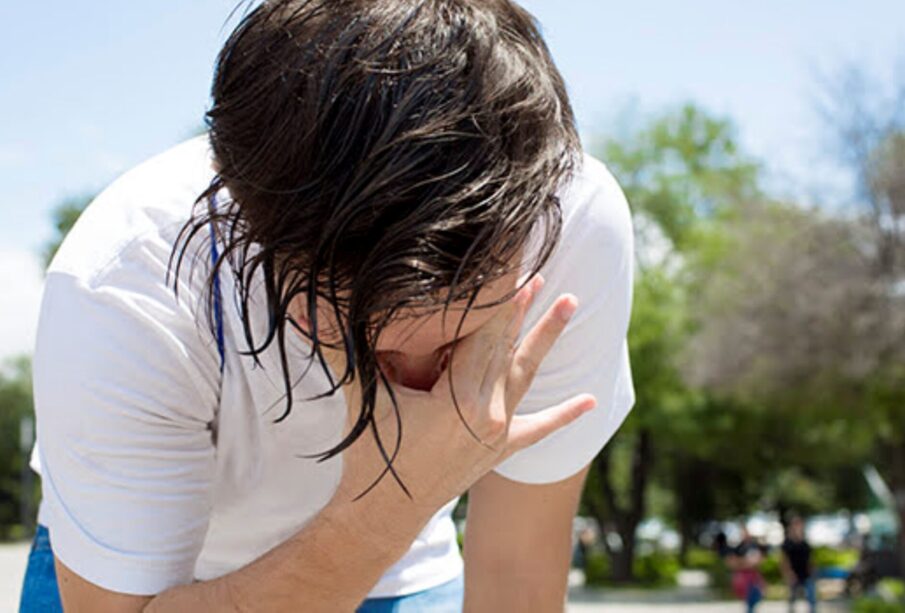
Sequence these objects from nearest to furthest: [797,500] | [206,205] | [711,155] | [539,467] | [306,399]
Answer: [206,205]
[306,399]
[539,467]
[711,155]
[797,500]

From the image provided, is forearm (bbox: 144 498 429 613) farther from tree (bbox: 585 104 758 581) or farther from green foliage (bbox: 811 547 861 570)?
green foliage (bbox: 811 547 861 570)

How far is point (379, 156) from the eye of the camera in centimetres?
139

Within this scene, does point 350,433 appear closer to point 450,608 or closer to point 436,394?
point 436,394

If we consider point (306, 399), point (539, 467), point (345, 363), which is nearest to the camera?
point (345, 363)

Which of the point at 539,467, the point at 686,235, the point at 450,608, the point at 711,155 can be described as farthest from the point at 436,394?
the point at 711,155

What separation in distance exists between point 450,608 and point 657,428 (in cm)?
2565

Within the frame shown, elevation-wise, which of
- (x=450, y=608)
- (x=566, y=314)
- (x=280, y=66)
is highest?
(x=280, y=66)

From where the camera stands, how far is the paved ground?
20.7 meters

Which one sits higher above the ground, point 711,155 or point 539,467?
point 711,155

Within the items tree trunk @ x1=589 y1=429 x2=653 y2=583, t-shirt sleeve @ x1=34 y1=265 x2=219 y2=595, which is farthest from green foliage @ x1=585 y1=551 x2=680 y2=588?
t-shirt sleeve @ x1=34 y1=265 x2=219 y2=595

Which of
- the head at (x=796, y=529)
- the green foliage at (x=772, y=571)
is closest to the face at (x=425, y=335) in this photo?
the head at (x=796, y=529)

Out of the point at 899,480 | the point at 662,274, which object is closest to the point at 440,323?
the point at 899,480

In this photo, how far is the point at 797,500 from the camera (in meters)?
47.9

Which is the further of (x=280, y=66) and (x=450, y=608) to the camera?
(x=450, y=608)
